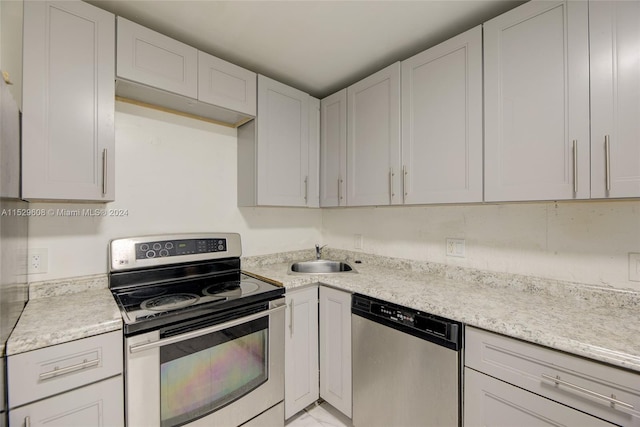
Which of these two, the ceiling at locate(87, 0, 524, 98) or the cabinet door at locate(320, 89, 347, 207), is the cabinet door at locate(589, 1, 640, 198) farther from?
the cabinet door at locate(320, 89, 347, 207)

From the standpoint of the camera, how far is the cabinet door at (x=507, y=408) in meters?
0.91

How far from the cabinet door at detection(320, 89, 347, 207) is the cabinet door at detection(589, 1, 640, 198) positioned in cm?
133

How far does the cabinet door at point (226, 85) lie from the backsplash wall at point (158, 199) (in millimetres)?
333


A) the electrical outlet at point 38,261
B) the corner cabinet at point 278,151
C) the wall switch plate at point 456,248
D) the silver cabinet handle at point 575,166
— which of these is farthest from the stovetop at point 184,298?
the silver cabinet handle at point 575,166

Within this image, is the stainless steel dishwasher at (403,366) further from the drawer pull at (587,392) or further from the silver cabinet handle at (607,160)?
the silver cabinet handle at (607,160)

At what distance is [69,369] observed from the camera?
3.13 feet

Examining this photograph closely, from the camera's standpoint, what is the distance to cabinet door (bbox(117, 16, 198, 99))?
4.35 feet

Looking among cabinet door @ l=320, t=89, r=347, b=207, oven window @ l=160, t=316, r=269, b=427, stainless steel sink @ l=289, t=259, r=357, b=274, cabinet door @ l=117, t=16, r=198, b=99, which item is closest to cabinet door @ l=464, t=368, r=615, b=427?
oven window @ l=160, t=316, r=269, b=427

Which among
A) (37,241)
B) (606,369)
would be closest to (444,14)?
(606,369)

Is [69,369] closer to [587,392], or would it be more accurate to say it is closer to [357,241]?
[587,392]

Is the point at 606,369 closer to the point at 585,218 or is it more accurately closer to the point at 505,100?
the point at 585,218

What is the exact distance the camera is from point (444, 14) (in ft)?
4.59

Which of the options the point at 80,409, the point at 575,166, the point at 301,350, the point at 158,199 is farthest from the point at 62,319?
the point at 575,166

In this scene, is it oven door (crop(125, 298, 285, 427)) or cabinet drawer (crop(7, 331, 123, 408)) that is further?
oven door (crop(125, 298, 285, 427))
